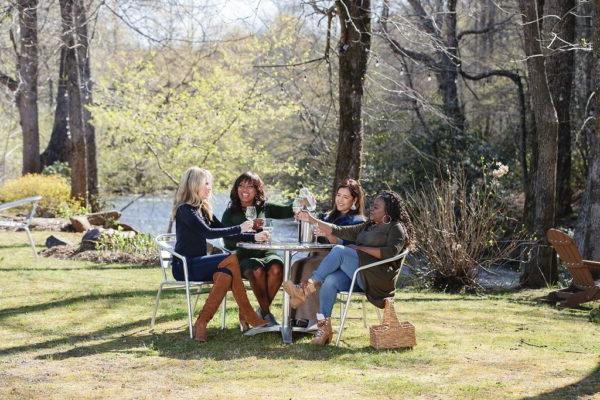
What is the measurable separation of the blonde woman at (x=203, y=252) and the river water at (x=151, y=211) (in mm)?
11779

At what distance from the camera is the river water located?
18.9 metres

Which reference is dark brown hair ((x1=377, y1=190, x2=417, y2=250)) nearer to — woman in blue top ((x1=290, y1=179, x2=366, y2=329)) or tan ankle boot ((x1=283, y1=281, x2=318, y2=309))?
woman in blue top ((x1=290, y1=179, x2=366, y2=329))

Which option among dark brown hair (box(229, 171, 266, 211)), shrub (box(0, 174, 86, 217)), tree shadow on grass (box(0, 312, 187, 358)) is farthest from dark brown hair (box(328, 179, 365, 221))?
shrub (box(0, 174, 86, 217))

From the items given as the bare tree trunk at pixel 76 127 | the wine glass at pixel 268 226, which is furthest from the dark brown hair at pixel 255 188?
the bare tree trunk at pixel 76 127

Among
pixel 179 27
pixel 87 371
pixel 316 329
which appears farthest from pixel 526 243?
pixel 179 27

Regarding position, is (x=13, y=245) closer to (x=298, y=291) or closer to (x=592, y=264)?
(x=298, y=291)

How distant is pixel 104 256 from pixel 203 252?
5.40m

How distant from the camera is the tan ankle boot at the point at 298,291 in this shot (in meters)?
5.58

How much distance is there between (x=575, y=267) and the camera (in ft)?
24.5

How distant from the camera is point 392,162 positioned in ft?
49.3

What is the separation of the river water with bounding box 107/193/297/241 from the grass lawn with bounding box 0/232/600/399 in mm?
10760

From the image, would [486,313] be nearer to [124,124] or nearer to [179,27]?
[124,124]

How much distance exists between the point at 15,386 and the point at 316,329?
2053 mm

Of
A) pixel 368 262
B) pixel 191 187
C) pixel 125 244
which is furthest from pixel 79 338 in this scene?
pixel 125 244
